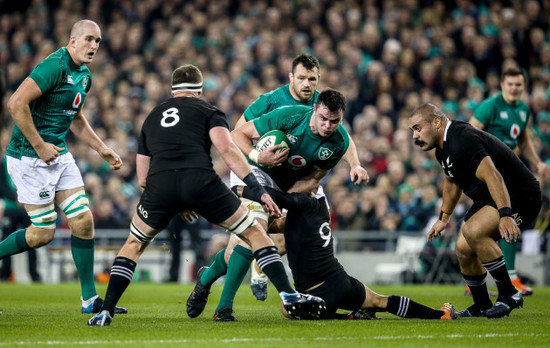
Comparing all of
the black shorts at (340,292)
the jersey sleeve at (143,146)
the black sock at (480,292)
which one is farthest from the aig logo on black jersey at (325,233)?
the jersey sleeve at (143,146)

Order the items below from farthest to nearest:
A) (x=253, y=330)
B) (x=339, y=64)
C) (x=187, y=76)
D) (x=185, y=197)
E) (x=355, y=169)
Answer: (x=339, y=64)
(x=355, y=169)
(x=187, y=76)
(x=185, y=197)
(x=253, y=330)

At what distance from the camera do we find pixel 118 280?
6801 millimetres

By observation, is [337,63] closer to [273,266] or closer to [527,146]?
[527,146]

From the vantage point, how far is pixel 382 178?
56.1 ft

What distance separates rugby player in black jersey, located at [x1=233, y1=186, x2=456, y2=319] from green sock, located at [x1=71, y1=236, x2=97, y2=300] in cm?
193

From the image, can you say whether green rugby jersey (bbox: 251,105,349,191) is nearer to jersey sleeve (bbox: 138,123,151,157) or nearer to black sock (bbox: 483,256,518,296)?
jersey sleeve (bbox: 138,123,151,157)

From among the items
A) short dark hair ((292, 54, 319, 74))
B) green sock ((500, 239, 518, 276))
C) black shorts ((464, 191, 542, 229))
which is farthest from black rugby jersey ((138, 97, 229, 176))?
green sock ((500, 239, 518, 276))

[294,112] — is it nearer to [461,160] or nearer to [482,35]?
[461,160]

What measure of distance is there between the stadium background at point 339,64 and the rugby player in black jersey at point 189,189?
Answer: 9.75 m

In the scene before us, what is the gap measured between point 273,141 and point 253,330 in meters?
1.80

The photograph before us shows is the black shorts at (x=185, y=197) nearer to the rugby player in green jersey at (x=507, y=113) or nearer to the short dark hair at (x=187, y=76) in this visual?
the short dark hair at (x=187, y=76)

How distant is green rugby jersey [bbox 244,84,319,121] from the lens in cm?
930

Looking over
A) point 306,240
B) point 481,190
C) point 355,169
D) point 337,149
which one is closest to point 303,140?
point 337,149

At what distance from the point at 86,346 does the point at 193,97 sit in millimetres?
2474
